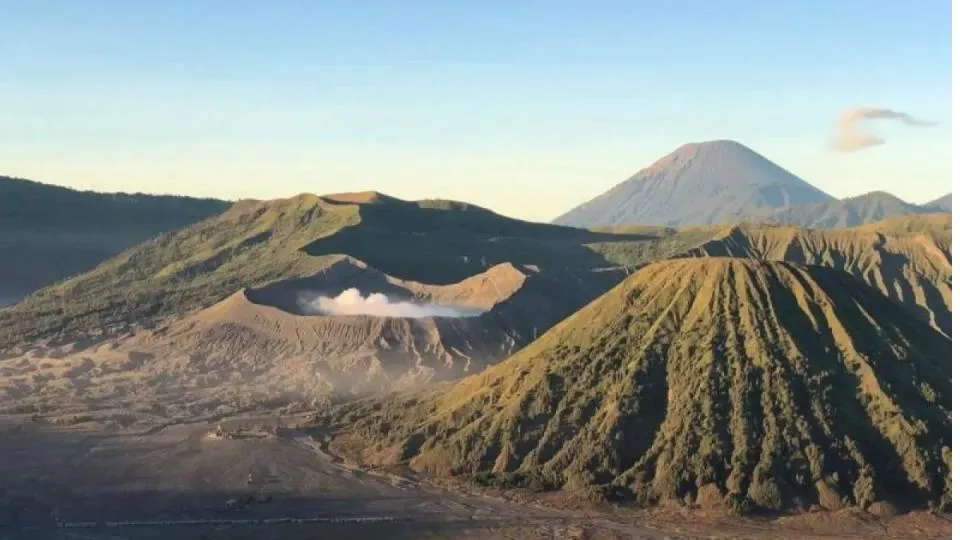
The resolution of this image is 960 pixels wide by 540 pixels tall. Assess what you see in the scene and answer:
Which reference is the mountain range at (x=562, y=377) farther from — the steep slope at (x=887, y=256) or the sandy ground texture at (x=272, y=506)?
the steep slope at (x=887, y=256)

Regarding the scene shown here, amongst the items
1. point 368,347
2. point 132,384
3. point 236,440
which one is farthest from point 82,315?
point 236,440

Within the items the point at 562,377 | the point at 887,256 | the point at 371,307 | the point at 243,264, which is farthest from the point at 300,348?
the point at 887,256

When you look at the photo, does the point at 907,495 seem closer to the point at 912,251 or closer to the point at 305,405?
the point at 305,405

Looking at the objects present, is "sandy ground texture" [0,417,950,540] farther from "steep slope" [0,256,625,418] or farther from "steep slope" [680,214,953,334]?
"steep slope" [680,214,953,334]

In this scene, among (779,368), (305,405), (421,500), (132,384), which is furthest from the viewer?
(132,384)

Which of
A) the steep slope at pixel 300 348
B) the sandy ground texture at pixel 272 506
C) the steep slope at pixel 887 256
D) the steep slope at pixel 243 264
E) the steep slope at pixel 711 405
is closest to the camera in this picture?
the sandy ground texture at pixel 272 506

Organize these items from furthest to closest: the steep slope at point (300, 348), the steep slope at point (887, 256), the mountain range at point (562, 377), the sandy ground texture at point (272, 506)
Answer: the steep slope at point (887, 256) < the steep slope at point (300, 348) < the mountain range at point (562, 377) < the sandy ground texture at point (272, 506)

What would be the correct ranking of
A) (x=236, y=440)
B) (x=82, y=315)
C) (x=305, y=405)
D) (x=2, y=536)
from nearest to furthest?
(x=2, y=536), (x=236, y=440), (x=305, y=405), (x=82, y=315)

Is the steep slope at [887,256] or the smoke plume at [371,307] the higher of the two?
the steep slope at [887,256]

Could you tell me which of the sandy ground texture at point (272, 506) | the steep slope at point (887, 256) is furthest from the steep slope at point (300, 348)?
the steep slope at point (887, 256)
